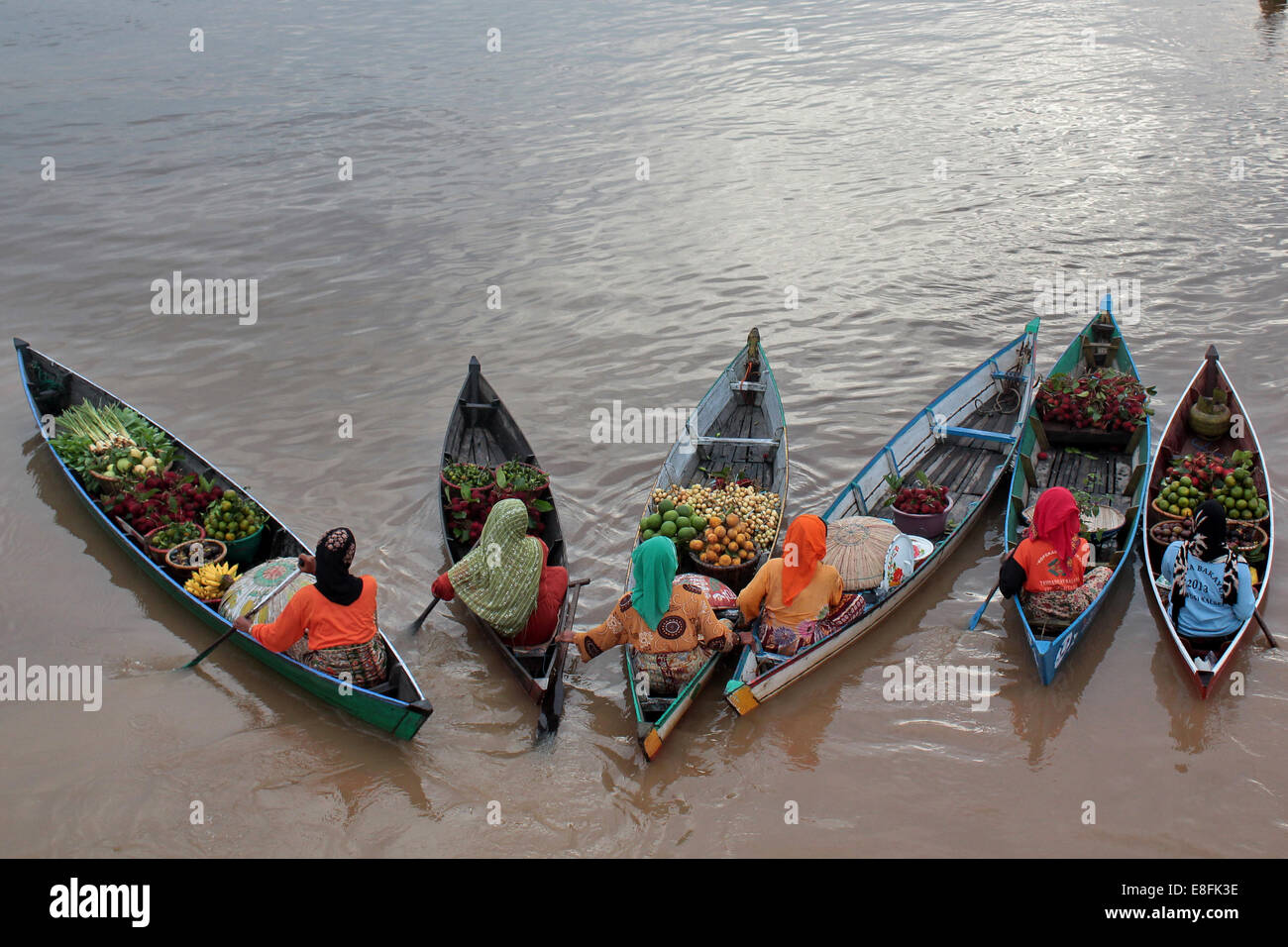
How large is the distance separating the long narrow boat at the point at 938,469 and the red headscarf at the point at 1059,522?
1041 millimetres

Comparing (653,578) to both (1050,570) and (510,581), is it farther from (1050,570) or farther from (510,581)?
(1050,570)

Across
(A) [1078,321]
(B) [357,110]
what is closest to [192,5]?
(B) [357,110]

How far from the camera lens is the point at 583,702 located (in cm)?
653

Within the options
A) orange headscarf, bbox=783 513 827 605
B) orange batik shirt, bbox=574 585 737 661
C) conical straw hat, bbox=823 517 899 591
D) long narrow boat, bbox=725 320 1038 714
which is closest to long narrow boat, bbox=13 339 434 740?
orange batik shirt, bbox=574 585 737 661

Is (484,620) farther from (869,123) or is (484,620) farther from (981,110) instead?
(981,110)

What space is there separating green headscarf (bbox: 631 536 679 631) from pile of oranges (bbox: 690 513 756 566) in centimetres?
113

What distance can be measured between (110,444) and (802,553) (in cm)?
608

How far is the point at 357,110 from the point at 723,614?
16.8m

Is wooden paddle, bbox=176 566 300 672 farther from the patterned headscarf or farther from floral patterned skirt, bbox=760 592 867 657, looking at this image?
the patterned headscarf

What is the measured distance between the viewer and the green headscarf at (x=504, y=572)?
6215 millimetres

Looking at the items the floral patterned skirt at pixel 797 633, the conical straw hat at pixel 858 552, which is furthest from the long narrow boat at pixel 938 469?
the conical straw hat at pixel 858 552

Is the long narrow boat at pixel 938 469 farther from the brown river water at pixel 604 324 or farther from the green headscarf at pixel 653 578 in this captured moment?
the green headscarf at pixel 653 578

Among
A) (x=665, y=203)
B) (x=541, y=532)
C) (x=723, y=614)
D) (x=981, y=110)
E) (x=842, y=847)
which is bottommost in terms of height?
(x=842, y=847)

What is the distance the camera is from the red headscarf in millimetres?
6137
